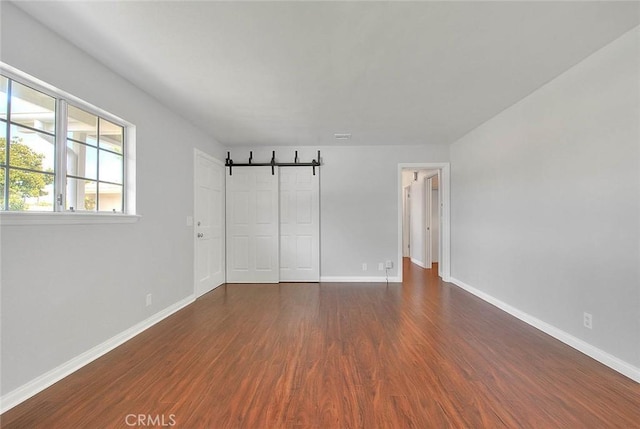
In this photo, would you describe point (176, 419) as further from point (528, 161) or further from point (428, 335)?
point (528, 161)

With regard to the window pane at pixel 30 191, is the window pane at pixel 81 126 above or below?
above

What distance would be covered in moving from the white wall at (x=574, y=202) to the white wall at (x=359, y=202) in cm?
149

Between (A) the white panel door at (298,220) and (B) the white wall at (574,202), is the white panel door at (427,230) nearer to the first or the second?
(B) the white wall at (574,202)

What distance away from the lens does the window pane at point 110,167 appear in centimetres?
250

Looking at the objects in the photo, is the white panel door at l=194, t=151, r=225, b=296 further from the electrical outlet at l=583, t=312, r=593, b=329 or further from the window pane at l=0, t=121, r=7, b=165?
the electrical outlet at l=583, t=312, r=593, b=329

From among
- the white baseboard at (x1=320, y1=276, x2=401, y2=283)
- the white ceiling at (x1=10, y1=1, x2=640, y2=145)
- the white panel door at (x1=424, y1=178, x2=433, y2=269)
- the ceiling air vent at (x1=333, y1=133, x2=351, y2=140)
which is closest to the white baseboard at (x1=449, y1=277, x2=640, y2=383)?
the white baseboard at (x1=320, y1=276, x2=401, y2=283)

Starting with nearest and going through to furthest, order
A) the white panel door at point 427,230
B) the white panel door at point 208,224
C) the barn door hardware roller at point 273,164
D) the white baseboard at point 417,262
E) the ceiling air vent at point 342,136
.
→ 1. the white panel door at point 208,224
2. the ceiling air vent at point 342,136
3. the barn door hardware roller at point 273,164
4. the white panel door at point 427,230
5. the white baseboard at point 417,262

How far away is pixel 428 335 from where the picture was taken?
2.70 metres

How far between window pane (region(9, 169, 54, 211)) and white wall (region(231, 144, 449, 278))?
3381 millimetres

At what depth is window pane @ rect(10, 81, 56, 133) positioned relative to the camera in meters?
1.81

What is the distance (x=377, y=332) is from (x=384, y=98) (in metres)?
2.44

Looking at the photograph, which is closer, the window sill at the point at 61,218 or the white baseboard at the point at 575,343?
the window sill at the point at 61,218

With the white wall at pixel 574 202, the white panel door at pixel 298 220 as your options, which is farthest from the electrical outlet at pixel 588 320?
the white panel door at pixel 298 220

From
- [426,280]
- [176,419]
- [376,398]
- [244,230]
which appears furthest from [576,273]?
[244,230]
